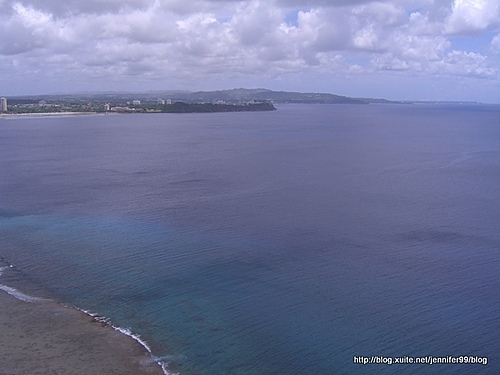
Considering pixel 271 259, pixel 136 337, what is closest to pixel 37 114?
pixel 271 259

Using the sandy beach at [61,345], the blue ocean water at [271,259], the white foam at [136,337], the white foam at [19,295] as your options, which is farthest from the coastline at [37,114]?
the white foam at [136,337]

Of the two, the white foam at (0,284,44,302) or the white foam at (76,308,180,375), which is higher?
the white foam at (0,284,44,302)

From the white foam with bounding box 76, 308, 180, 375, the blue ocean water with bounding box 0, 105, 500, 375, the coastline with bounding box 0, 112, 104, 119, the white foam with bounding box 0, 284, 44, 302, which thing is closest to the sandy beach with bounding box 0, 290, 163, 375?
the white foam with bounding box 76, 308, 180, 375

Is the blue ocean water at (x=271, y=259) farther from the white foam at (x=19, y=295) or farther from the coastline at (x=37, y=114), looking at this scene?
the coastline at (x=37, y=114)

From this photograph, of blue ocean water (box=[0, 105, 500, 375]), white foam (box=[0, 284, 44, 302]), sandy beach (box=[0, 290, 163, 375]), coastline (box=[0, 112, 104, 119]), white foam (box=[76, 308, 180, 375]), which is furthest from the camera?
coastline (box=[0, 112, 104, 119])

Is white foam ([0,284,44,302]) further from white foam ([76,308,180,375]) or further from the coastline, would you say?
the coastline

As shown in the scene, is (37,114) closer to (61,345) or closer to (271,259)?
(271,259)

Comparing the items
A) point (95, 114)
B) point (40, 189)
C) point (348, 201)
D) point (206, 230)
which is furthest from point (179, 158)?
point (95, 114)
